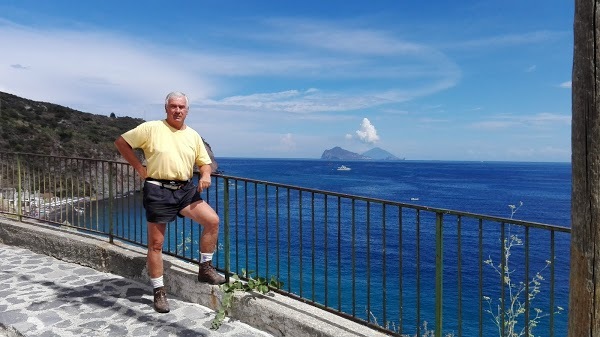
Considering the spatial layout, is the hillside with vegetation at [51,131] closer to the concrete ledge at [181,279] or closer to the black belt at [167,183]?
the concrete ledge at [181,279]

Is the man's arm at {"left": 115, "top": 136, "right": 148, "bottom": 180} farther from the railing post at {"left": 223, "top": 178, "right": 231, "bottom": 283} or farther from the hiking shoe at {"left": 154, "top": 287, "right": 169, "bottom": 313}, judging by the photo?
the hiking shoe at {"left": 154, "top": 287, "right": 169, "bottom": 313}

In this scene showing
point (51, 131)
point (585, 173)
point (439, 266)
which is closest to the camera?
point (585, 173)

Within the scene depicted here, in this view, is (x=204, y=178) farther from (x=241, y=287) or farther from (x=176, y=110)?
(x=241, y=287)

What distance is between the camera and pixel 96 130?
59.6 m

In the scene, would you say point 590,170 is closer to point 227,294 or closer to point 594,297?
point 594,297

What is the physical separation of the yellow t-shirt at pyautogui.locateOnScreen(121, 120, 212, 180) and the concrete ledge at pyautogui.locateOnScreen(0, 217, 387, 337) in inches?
48.3

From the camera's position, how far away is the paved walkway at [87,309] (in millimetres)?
4035

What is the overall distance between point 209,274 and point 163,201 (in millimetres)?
913

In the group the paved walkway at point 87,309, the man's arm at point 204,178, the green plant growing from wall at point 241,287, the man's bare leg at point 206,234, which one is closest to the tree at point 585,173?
the paved walkway at point 87,309

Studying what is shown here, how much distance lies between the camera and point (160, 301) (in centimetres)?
443

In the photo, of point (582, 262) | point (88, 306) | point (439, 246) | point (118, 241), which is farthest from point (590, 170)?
point (118, 241)

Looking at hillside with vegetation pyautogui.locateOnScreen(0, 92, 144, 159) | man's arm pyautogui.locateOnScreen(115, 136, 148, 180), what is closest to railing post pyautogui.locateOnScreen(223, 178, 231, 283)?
man's arm pyautogui.locateOnScreen(115, 136, 148, 180)

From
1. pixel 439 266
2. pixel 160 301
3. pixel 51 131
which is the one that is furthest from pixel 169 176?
pixel 51 131

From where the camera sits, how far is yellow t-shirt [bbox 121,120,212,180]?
4.11 metres
